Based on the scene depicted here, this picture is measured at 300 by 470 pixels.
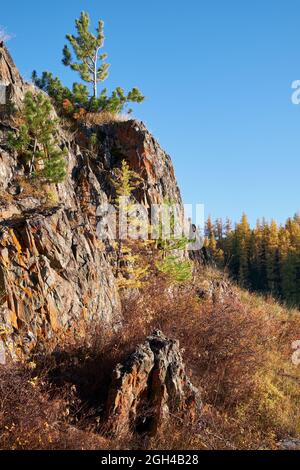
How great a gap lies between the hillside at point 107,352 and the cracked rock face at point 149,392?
0.07ft

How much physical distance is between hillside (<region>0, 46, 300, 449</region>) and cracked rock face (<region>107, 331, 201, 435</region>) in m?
0.02

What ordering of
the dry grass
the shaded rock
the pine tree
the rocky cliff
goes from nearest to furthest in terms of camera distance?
1. the dry grass
2. the shaded rock
3. the rocky cliff
4. the pine tree

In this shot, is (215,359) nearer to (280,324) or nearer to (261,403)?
(261,403)

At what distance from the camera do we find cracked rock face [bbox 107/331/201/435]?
22.9ft

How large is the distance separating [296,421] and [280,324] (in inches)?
309

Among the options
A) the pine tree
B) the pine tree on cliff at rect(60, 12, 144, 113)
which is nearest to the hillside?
the pine tree

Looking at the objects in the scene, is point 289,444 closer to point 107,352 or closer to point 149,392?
point 149,392

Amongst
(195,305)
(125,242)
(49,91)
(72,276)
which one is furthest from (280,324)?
(49,91)

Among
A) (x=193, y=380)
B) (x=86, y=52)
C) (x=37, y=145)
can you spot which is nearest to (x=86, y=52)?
(x=86, y=52)

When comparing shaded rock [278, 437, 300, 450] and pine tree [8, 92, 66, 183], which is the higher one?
pine tree [8, 92, 66, 183]

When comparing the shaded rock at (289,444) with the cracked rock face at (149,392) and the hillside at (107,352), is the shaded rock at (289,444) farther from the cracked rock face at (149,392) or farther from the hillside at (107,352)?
the cracked rock face at (149,392)

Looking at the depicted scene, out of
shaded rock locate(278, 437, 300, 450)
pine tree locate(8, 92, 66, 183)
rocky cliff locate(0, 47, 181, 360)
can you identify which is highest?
pine tree locate(8, 92, 66, 183)

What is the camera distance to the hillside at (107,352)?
666cm

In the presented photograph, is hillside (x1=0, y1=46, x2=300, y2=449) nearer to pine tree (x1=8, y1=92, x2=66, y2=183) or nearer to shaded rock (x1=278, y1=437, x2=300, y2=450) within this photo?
shaded rock (x1=278, y1=437, x2=300, y2=450)
